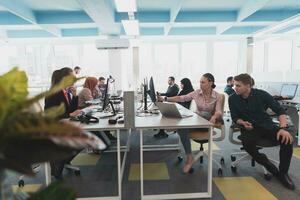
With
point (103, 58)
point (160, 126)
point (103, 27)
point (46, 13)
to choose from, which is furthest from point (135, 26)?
point (160, 126)

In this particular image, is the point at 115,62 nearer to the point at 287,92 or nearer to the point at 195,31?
the point at 195,31

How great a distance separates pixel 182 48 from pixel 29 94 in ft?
30.4

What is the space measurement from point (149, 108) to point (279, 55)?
784 centimetres

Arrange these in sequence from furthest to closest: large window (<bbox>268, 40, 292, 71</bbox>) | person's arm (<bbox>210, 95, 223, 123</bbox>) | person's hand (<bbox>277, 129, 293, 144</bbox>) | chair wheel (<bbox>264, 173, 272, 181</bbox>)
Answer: large window (<bbox>268, 40, 292, 71</bbox>) < person's arm (<bbox>210, 95, 223, 123</bbox>) < chair wheel (<bbox>264, 173, 272, 181</bbox>) < person's hand (<bbox>277, 129, 293, 144</bbox>)

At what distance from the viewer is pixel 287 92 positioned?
16.8 feet

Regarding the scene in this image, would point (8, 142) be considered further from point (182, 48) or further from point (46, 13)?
point (182, 48)

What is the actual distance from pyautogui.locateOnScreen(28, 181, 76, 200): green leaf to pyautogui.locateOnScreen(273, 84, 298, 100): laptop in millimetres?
4917

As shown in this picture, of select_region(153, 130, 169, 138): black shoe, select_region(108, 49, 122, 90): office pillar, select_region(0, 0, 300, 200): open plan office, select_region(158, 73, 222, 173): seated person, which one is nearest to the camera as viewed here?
select_region(0, 0, 300, 200): open plan office

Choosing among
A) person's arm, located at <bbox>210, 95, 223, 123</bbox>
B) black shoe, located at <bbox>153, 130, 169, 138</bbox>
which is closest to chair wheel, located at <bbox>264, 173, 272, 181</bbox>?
person's arm, located at <bbox>210, 95, 223, 123</bbox>

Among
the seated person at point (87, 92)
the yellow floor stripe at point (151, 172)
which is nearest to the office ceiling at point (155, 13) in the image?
the seated person at point (87, 92)

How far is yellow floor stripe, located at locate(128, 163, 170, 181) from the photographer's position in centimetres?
289

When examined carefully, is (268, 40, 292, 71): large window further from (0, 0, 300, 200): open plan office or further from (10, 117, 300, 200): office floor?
(10, 117, 300, 200): office floor

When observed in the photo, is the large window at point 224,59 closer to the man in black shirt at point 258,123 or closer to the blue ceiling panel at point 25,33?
the blue ceiling panel at point 25,33

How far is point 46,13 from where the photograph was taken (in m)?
6.71
